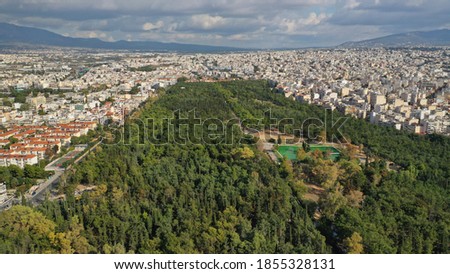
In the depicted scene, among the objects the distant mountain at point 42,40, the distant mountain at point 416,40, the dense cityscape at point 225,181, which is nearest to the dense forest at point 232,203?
the dense cityscape at point 225,181

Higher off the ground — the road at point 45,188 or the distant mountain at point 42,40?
the distant mountain at point 42,40

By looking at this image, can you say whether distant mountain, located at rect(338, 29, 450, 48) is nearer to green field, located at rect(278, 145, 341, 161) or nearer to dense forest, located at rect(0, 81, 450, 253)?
green field, located at rect(278, 145, 341, 161)

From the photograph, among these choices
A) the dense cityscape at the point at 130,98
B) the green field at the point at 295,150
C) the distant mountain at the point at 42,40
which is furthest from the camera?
the distant mountain at the point at 42,40

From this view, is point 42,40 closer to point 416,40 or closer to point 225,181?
point 416,40

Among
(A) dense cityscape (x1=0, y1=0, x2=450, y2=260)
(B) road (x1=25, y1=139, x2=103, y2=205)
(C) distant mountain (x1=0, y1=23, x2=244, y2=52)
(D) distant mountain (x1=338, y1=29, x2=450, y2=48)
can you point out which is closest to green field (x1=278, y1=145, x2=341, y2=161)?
(A) dense cityscape (x1=0, y1=0, x2=450, y2=260)

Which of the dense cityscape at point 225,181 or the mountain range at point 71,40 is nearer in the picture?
the dense cityscape at point 225,181

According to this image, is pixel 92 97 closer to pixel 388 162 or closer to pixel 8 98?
pixel 8 98

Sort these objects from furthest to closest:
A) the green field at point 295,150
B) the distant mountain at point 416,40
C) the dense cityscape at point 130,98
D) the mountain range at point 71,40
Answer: the distant mountain at point 416,40 < the mountain range at point 71,40 < the dense cityscape at point 130,98 < the green field at point 295,150

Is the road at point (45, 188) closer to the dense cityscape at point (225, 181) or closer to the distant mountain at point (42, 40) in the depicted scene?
the dense cityscape at point (225, 181)
